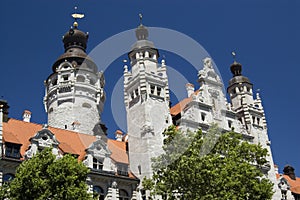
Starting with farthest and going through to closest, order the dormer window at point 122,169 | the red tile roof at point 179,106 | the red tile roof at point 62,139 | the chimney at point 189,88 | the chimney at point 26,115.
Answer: the chimney at point 189,88
the chimney at point 26,115
the red tile roof at point 179,106
the dormer window at point 122,169
the red tile roof at point 62,139

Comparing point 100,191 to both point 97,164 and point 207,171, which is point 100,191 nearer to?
point 97,164

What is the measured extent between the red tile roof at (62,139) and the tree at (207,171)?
12365 mm

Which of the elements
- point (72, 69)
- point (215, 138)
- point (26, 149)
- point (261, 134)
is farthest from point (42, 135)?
point (261, 134)

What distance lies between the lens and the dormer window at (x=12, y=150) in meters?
39.6

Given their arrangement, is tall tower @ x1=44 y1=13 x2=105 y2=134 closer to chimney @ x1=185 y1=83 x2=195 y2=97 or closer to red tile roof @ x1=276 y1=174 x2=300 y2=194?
chimney @ x1=185 y1=83 x2=195 y2=97

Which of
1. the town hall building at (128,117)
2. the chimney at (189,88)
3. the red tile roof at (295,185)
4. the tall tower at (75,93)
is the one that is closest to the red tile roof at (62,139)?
the town hall building at (128,117)

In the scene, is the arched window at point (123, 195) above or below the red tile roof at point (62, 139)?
below

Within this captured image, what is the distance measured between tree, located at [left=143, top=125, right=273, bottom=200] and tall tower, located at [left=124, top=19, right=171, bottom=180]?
1002cm

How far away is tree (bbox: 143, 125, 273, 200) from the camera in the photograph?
109 feet

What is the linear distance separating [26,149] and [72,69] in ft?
76.7

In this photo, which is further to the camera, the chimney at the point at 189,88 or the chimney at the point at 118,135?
the chimney at the point at 189,88

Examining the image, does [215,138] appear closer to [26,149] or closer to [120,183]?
[120,183]

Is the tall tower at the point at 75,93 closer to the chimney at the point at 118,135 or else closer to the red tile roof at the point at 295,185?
the chimney at the point at 118,135

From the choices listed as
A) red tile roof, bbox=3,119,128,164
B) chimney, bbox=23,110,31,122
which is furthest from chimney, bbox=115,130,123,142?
chimney, bbox=23,110,31,122
